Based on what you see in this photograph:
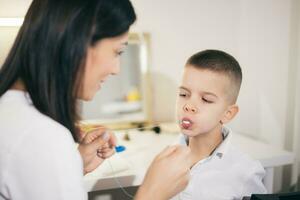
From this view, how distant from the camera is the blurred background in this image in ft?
5.09

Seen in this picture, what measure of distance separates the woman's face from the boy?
0.36 meters

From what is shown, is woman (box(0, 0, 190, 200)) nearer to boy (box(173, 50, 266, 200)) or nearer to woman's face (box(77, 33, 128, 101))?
woman's face (box(77, 33, 128, 101))

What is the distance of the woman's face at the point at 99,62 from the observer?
0.64 meters

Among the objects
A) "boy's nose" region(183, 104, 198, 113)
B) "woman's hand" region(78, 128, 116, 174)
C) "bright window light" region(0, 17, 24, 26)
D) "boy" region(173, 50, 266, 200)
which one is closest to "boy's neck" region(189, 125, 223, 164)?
"boy" region(173, 50, 266, 200)

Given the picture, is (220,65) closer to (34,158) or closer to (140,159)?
(140,159)

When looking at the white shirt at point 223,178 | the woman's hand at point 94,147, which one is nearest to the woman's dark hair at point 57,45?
the woman's hand at point 94,147

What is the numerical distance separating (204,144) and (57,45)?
0.65 metres

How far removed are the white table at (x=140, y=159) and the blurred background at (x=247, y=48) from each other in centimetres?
27

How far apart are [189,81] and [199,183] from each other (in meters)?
0.33

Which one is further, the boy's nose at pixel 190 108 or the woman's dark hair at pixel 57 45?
the boy's nose at pixel 190 108

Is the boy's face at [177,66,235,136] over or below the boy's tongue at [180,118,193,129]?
over

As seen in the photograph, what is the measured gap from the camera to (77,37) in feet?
1.92

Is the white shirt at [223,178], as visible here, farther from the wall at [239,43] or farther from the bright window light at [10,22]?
the bright window light at [10,22]

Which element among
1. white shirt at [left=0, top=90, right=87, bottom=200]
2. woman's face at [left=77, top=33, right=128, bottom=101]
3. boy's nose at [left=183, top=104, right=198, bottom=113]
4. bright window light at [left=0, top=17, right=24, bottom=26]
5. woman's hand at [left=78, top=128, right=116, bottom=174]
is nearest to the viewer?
white shirt at [left=0, top=90, right=87, bottom=200]
